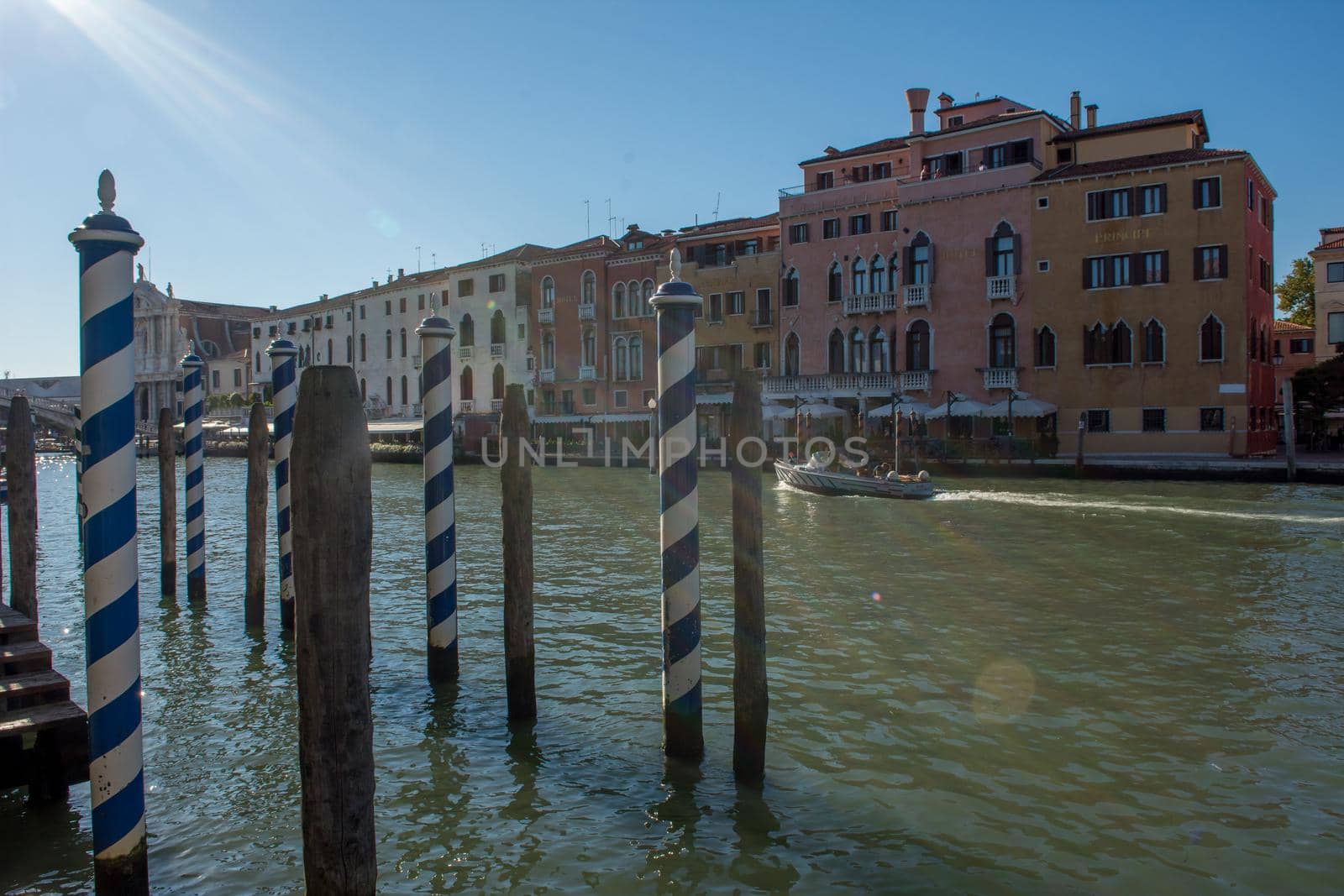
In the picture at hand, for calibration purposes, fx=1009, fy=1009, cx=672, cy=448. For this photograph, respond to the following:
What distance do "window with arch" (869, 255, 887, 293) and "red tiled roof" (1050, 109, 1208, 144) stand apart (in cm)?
629

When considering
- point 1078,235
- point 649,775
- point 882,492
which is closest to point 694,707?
point 649,775

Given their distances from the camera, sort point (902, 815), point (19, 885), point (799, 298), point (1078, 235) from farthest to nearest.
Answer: point (799, 298)
point (1078, 235)
point (902, 815)
point (19, 885)

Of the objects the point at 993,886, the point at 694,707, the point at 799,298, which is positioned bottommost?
the point at 993,886

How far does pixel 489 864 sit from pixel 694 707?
50.2 inches

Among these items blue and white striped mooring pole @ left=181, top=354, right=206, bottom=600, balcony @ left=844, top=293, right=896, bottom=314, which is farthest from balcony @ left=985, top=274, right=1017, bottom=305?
blue and white striped mooring pole @ left=181, top=354, right=206, bottom=600

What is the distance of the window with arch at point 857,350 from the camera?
34438 mm

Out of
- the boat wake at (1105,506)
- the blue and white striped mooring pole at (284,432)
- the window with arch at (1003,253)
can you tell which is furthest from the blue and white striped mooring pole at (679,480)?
the window with arch at (1003,253)

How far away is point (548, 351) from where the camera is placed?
146 feet

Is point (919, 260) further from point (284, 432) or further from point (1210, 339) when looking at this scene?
point (284, 432)

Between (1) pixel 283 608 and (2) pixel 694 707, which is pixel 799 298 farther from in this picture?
(2) pixel 694 707

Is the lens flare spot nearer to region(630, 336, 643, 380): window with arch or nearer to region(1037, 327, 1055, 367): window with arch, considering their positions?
region(1037, 327, 1055, 367): window with arch

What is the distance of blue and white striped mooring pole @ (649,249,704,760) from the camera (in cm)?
479

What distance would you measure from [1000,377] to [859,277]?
6280 mm

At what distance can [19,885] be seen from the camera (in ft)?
13.1
